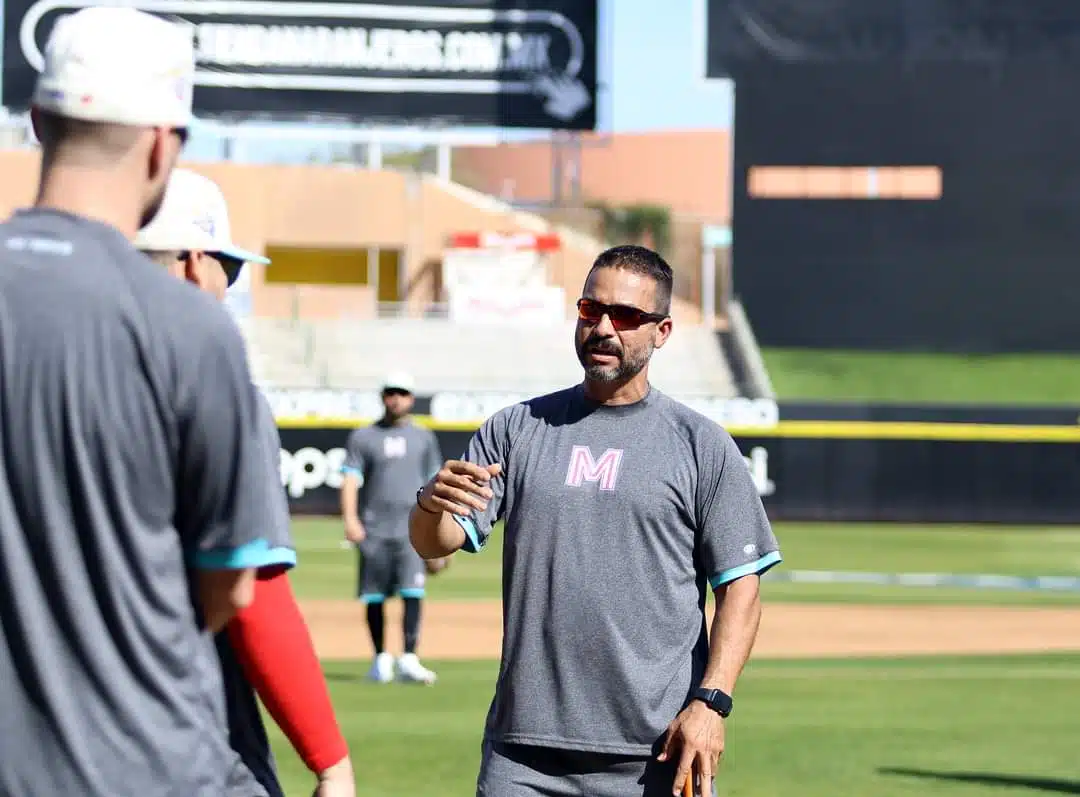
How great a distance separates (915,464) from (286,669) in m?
30.3

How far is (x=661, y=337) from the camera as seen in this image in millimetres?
5562

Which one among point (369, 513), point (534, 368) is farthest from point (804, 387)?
point (369, 513)

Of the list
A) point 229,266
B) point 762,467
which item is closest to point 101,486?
point 229,266

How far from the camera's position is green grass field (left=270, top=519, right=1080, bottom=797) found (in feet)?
33.6

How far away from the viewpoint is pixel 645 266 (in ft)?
18.0

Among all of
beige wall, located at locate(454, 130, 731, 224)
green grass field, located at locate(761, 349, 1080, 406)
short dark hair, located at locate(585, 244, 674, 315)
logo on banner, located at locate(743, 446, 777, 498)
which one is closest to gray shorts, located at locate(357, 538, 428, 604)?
short dark hair, located at locate(585, 244, 674, 315)

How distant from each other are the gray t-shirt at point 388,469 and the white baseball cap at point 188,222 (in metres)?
10.8

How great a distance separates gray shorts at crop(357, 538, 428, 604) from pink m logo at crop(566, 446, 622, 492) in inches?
362

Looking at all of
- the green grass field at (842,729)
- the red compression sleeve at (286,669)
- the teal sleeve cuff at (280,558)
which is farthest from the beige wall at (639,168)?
the teal sleeve cuff at (280,558)

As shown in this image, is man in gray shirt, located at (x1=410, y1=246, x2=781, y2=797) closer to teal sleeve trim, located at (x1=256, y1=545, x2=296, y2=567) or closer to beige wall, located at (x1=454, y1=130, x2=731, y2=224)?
teal sleeve trim, located at (x1=256, y1=545, x2=296, y2=567)

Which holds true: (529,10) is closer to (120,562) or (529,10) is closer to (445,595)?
(445,595)

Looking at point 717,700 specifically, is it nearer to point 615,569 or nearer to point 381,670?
point 615,569

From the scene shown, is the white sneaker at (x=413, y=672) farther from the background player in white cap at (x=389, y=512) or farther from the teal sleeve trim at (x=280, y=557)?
the teal sleeve trim at (x=280, y=557)

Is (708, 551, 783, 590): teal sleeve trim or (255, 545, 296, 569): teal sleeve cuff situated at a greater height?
(255, 545, 296, 569): teal sleeve cuff
